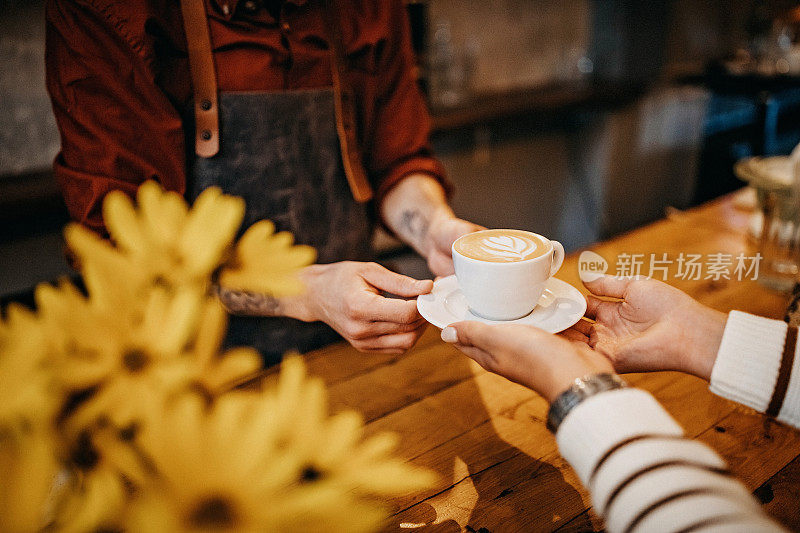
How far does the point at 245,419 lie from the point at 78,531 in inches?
4.0

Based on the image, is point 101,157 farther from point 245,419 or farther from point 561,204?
point 561,204

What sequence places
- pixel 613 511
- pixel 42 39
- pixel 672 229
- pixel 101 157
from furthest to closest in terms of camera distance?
pixel 42 39
pixel 672 229
pixel 101 157
pixel 613 511

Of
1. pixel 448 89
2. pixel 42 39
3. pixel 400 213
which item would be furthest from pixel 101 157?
pixel 448 89

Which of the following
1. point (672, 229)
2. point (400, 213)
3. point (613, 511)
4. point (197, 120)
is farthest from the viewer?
point (672, 229)

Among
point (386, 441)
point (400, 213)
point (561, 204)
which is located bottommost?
point (561, 204)

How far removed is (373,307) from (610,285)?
0.44m

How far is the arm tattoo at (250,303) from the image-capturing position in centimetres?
131

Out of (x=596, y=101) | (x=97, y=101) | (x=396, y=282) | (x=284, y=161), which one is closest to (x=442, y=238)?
(x=396, y=282)

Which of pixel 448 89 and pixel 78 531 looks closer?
pixel 78 531

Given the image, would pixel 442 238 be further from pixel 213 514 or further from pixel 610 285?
pixel 213 514

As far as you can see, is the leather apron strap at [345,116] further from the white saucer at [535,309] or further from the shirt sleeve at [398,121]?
the white saucer at [535,309]

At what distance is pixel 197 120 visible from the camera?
123 cm

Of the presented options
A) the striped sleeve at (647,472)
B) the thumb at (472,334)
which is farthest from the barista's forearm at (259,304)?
the striped sleeve at (647,472)

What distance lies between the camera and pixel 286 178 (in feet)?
4.51
